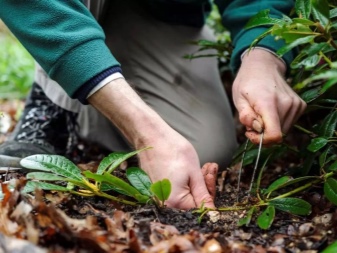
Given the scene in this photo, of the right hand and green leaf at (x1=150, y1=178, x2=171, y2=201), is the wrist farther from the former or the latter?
green leaf at (x1=150, y1=178, x2=171, y2=201)

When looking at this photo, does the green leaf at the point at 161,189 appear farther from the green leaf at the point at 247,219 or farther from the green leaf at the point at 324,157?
the green leaf at the point at 324,157

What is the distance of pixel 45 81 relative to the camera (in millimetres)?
2074

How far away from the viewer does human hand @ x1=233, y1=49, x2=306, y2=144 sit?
1.35 meters

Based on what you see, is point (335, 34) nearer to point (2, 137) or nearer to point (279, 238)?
point (279, 238)

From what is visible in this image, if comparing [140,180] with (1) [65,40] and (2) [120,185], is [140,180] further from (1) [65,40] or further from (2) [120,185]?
(1) [65,40]

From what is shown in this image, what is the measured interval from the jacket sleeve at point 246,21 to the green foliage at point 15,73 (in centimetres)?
169

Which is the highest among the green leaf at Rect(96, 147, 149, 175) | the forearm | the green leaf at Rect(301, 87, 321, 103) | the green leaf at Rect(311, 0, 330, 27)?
the green leaf at Rect(311, 0, 330, 27)

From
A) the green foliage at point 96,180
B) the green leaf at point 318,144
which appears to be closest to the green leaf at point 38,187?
the green foliage at point 96,180

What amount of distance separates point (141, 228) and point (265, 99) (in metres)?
0.52

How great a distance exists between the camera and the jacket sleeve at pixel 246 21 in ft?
5.35

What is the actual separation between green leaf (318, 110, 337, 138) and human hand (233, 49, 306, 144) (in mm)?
89

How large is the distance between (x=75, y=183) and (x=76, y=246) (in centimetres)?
28

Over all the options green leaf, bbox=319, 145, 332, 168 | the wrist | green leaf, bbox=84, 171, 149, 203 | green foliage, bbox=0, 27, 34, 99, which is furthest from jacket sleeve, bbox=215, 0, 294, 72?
green foliage, bbox=0, 27, 34, 99

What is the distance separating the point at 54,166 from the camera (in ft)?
4.12
